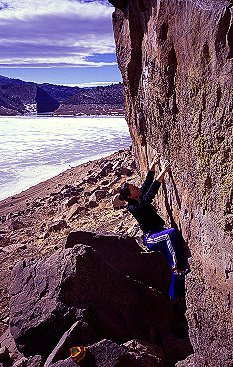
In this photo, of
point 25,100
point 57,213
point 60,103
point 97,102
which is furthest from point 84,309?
point 25,100

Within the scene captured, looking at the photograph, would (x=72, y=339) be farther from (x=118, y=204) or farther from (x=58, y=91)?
(x=58, y=91)

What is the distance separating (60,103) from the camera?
2488 inches

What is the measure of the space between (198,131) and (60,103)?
6169 cm

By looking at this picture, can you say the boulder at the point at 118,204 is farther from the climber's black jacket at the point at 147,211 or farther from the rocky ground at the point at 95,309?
the climber's black jacket at the point at 147,211

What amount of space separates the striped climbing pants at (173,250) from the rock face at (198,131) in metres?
0.16

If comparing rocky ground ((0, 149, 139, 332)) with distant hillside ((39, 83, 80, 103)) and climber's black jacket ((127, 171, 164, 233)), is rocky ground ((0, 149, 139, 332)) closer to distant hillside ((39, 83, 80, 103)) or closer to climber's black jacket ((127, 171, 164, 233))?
climber's black jacket ((127, 171, 164, 233))

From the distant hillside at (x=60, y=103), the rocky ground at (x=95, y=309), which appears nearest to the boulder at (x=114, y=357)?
the rocky ground at (x=95, y=309)

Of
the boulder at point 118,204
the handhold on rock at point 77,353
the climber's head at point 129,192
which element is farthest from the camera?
the boulder at point 118,204

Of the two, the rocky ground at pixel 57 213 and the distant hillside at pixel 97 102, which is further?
the distant hillside at pixel 97 102

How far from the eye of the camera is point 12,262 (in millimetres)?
6996

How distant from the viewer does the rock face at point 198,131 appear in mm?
2732

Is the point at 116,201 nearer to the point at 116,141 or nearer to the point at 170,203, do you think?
the point at 170,203

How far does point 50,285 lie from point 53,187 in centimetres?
833

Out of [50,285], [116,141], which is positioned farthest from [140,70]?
[116,141]
